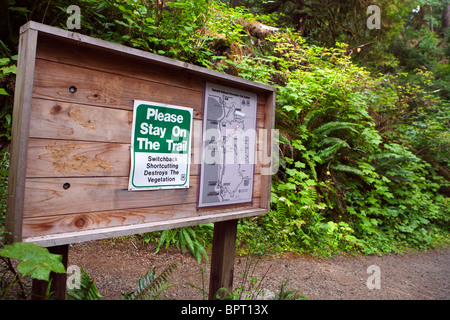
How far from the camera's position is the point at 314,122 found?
6379mm

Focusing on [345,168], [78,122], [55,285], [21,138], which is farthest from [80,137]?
[345,168]

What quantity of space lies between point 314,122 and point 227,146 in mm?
4694

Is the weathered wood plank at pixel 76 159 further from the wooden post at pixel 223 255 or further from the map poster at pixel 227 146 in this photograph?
the wooden post at pixel 223 255

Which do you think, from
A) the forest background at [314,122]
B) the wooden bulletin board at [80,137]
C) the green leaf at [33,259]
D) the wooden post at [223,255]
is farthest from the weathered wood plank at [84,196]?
the forest background at [314,122]

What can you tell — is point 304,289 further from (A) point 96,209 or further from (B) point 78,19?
(B) point 78,19

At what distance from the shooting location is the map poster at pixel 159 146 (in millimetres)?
1646

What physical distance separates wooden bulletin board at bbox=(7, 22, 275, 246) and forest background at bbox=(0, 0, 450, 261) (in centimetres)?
208

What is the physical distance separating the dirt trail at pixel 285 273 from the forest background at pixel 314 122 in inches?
10.0

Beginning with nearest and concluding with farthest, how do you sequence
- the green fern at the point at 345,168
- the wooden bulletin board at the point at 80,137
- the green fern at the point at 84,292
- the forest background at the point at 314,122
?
the wooden bulletin board at the point at 80,137, the green fern at the point at 84,292, the forest background at the point at 314,122, the green fern at the point at 345,168

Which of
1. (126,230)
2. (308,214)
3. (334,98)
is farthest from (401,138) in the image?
(126,230)

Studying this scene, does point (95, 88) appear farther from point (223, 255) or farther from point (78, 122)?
point (223, 255)

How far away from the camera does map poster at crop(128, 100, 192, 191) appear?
1646 mm

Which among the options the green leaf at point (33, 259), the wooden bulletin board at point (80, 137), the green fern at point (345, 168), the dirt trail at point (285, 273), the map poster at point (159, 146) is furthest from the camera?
the green fern at point (345, 168)

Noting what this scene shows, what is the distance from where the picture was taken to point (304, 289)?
11.8 ft
